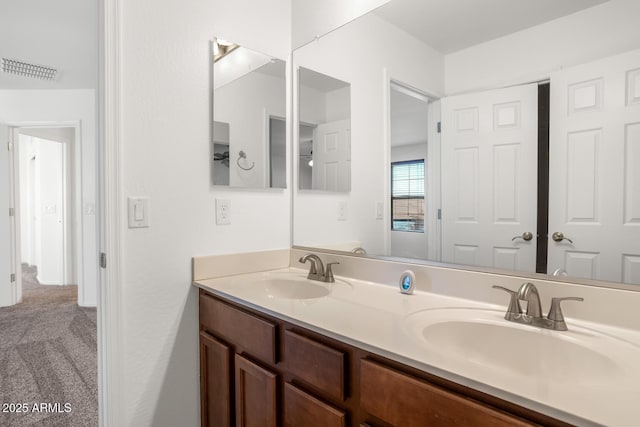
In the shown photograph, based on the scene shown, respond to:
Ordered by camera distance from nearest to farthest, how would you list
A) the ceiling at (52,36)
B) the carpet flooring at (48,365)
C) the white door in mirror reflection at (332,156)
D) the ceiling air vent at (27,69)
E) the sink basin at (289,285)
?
the sink basin at (289,285) → the white door in mirror reflection at (332,156) → the carpet flooring at (48,365) → the ceiling at (52,36) → the ceiling air vent at (27,69)

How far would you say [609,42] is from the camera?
93 cm

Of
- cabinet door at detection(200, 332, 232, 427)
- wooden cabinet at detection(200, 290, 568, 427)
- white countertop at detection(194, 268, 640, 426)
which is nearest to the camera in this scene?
white countertop at detection(194, 268, 640, 426)

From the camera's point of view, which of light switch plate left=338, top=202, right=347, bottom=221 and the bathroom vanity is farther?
light switch plate left=338, top=202, right=347, bottom=221

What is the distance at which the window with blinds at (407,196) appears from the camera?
1359 mm

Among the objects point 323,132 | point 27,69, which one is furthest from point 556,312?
point 27,69

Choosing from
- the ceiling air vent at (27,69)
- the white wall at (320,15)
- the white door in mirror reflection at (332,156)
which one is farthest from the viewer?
the ceiling air vent at (27,69)

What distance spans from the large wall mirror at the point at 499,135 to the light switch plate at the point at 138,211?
876 mm

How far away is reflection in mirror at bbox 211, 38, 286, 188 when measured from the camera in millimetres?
1562

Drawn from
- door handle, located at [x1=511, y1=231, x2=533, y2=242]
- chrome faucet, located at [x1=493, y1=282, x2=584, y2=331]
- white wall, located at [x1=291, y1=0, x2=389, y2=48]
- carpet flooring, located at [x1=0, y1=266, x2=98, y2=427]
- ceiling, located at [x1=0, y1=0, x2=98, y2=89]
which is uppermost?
ceiling, located at [x1=0, y1=0, x2=98, y2=89]

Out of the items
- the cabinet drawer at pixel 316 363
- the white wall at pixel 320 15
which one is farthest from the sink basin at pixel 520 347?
the white wall at pixel 320 15

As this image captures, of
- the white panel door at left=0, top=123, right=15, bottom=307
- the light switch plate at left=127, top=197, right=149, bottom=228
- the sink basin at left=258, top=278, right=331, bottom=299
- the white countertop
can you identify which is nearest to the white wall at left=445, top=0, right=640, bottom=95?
the white countertop

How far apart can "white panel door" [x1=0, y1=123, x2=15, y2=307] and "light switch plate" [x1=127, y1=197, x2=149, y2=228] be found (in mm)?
3533

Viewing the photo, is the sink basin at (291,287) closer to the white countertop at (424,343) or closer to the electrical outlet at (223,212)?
the white countertop at (424,343)

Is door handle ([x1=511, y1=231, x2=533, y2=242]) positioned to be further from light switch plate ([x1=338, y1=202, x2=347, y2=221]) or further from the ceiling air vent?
the ceiling air vent
